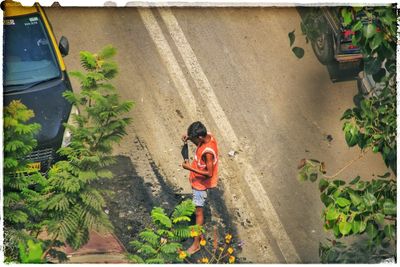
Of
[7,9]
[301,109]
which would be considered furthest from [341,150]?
[7,9]

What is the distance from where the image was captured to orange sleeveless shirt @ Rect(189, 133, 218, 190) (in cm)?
845

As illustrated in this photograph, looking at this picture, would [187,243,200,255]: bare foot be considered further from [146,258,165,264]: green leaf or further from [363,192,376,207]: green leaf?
[363,192,376,207]: green leaf

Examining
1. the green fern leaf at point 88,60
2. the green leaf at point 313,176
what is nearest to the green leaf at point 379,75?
the green leaf at point 313,176

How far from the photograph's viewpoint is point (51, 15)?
8312mm

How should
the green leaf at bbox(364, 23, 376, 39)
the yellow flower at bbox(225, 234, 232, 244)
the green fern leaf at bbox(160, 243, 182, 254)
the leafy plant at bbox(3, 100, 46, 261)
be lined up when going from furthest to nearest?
the yellow flower at bbox(225, 234, 232, 244), the green fern leaf at bbox(160, 243, 182, 254), the leafy plant at bbox(3, 100, 46, 261), the green leaf at bbox(364, 23, 376, 39)

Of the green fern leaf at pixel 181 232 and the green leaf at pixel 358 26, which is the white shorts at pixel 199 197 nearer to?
the green fern leaf at pixel 181 232

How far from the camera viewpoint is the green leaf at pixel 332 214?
6662 mm

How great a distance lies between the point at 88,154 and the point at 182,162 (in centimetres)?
114

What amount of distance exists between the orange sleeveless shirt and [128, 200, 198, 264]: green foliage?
10.0 inches

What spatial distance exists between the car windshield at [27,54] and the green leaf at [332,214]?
3.66 meters

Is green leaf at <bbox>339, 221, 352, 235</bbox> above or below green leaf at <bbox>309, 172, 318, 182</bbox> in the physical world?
below

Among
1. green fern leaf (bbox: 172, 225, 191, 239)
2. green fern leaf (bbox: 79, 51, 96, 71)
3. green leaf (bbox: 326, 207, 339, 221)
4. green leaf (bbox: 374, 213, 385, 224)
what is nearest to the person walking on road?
green fern leaf (bbox: 172, 225, 191, 239)

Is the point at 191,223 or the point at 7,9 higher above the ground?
the point at 7,9

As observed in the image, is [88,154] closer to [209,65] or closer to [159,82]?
[159,82]
